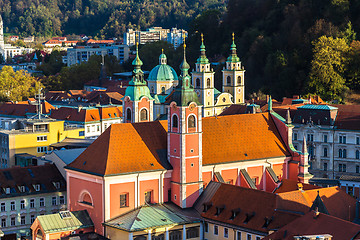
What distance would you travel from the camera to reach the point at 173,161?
61.5 meters

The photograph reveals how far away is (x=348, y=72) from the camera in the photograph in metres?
109

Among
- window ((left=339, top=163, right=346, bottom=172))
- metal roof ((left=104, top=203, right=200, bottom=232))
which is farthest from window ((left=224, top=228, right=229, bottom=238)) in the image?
window ((left=339, top=163, right=346, bottom=172))

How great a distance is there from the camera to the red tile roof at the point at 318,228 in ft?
157

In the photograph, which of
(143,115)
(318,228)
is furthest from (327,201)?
(143,115)

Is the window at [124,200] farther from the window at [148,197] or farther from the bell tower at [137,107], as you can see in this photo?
the bell tower at [137,107]

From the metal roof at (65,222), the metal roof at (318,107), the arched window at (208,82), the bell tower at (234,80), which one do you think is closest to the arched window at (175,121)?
the metal roof at (65,222)

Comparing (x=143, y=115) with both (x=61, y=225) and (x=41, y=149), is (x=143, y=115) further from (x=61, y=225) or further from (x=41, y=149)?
(x=61, y=225)

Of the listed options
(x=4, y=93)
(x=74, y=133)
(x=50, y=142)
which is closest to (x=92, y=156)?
(x=50, y=142)

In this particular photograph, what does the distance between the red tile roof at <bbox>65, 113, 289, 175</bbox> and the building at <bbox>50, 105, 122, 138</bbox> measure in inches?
1507

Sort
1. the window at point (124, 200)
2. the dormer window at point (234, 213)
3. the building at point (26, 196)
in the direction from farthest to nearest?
the building at point (26, 196), the window at point (124, 200), the dormer window at point (234, 213)

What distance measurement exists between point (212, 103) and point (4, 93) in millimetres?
58311

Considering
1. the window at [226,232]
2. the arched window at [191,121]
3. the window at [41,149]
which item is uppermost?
the arched window at [191,121]

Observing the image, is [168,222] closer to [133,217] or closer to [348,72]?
[133,217]

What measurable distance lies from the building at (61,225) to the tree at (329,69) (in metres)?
53.2
